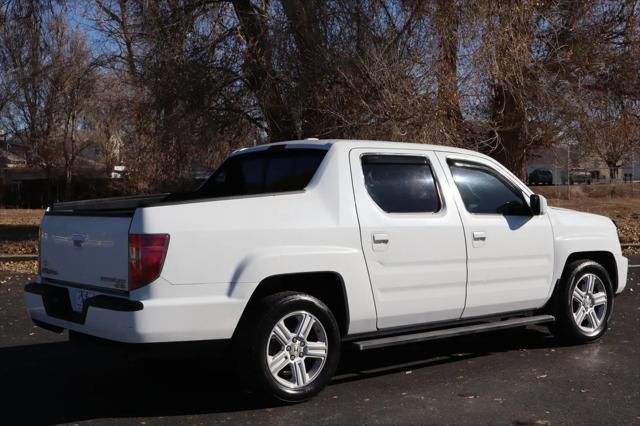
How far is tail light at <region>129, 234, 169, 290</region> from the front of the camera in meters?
4.79

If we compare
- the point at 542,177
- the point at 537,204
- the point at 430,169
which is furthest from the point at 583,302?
the point at 542,177

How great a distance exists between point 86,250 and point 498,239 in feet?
10.9

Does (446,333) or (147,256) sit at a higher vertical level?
(147,256)

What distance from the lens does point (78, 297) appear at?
5316 millimetres

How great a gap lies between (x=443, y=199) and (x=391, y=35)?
8658mm

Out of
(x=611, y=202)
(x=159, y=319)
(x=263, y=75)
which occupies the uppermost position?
(x=263, y=75)

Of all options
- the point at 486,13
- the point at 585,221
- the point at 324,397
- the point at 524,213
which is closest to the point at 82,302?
the point at 324,397

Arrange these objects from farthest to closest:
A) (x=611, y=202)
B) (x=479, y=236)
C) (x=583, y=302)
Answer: (x=611, y=202)
(x=583, y=302)
(x=479, y=236)

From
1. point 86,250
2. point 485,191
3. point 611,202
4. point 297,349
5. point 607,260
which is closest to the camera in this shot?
point 86,250

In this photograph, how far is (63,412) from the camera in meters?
5.19

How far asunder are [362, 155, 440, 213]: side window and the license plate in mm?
2194

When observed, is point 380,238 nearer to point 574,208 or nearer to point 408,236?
point 408,236

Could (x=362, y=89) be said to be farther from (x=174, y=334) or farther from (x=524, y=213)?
(x=174, y=334)

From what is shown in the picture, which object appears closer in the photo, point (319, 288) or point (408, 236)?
point (319, 288)
